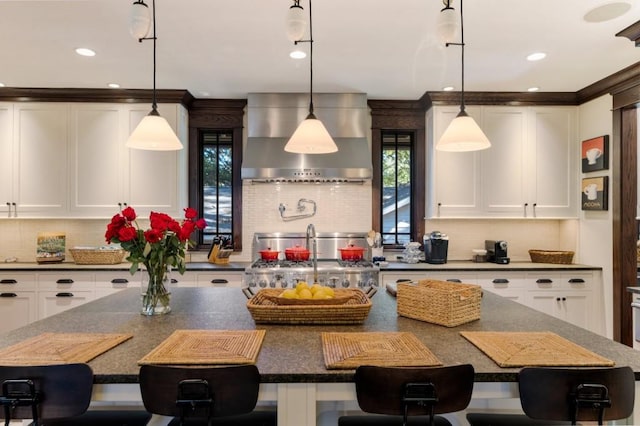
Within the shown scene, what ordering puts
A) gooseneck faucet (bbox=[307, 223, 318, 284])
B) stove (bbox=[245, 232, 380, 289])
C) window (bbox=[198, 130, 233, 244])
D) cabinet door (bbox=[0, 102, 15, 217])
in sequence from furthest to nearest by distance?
1. window (bbox=[198, 130, 233, 244])
2. cabinet door (bbox=[0, 102, 15, 217])
3. stove (bbox=[245, 232, 380, 289])
4. gooseneck faucet (bbox=[307, 223, 318, 284])

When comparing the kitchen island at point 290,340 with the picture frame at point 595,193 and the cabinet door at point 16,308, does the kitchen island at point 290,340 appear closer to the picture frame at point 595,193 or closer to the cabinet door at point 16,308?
the cabinet door at point 16,308

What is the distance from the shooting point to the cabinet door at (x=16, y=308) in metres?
3.52

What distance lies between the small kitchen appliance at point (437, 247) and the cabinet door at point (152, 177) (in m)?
2.55

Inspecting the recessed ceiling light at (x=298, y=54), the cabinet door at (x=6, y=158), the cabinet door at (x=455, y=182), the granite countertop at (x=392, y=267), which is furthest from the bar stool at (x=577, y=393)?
the cabinet door at (x=6, y=158)

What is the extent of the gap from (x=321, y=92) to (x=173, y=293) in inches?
98.9

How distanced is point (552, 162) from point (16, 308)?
539 cm

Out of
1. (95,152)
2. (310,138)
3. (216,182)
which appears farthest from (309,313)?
(95,152)

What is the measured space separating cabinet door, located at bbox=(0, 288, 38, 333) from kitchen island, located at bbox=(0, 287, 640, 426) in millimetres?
2014

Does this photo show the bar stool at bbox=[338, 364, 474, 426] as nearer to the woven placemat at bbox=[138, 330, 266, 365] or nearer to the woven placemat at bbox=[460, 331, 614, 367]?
the woven placemat at bbox=[460, 331, 614, 367]

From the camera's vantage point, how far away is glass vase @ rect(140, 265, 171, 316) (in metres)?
1.78

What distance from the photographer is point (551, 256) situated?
3.95 meters

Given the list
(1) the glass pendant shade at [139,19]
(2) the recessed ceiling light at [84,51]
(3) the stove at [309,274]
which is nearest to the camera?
(1) the glass pendant shade at [139,19]

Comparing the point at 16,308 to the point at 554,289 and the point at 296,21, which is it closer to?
the point at 296,21

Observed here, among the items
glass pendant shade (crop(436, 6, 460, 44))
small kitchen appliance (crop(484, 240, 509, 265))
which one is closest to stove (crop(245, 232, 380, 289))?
small kitchen appliance (crop(484, 240, 509, 265))
